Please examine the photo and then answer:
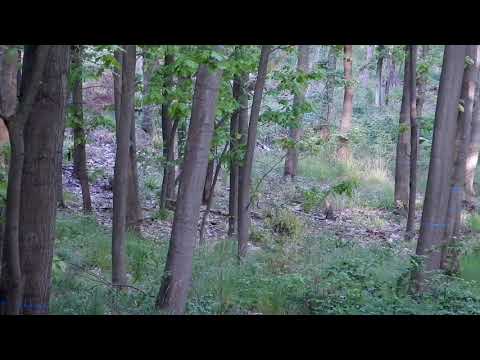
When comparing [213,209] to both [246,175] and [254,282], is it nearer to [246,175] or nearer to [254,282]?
[246,175]

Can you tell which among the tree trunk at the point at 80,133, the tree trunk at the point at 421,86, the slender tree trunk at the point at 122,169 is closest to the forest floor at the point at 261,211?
the tree trunk at the point at 80,133

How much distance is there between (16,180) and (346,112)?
17.4 meters

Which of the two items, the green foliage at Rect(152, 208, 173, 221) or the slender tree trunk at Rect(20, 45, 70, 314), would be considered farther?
the green foliage at Rect(152, 208, 173, 221)

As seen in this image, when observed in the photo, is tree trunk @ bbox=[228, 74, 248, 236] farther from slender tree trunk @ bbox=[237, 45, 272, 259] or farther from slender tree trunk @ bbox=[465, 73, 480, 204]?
slender tree trunk @ bbox=[465, 73, 480, 204]

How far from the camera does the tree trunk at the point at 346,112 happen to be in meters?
18.4

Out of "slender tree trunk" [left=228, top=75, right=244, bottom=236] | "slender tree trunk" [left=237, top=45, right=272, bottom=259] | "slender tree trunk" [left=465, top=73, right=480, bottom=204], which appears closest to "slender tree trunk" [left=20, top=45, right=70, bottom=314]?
"slender tree trunk" [left=237, top=45, right=272, bottom=259]

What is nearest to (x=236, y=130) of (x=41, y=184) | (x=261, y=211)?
(x=261, y=211)

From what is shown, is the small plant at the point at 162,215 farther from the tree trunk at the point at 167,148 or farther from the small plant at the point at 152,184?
the small plant at the point at 152,184

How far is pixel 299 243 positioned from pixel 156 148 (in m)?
7.24

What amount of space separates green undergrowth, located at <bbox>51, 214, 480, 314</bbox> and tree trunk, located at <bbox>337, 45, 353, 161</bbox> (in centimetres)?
869

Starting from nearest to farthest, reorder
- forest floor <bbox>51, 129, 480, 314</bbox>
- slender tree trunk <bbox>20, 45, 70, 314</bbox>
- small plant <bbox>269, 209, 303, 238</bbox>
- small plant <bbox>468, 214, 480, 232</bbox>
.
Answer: slender tree trunk <bbox>20, 45, 70, 314</bbox>
forest floor <bbox>51, 129, 480, 314</bbox>
small plant <bbox>269, 209, 303, 238</bbox>
small plant <bbox>468, 214, 480, 232</bbox>

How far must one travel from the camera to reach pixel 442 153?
8586 millimetres

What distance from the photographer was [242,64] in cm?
782

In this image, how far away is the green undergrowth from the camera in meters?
6.36
